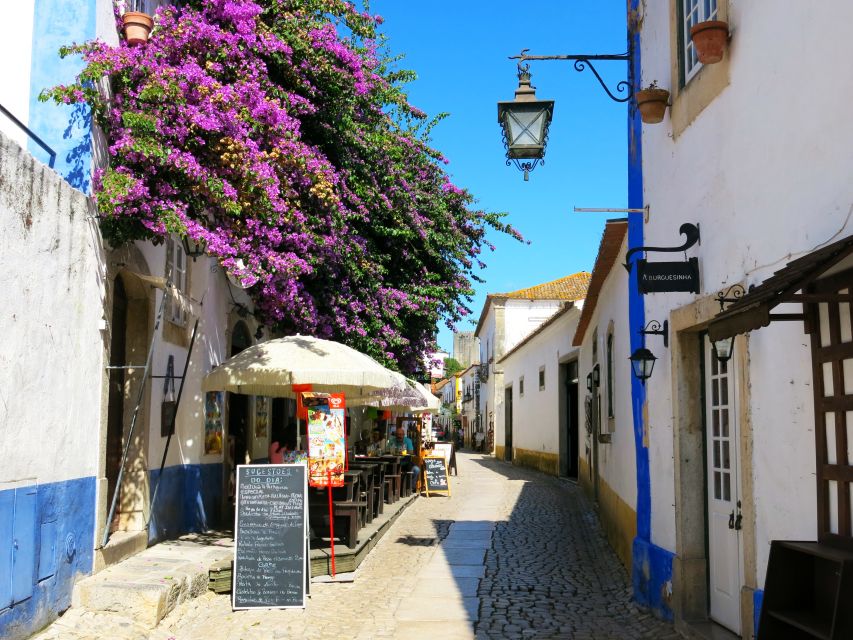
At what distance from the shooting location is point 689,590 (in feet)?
21.9

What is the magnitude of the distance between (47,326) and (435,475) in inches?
508

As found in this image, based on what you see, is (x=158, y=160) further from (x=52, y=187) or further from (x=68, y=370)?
(x=68, y=370)

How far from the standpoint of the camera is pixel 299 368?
900 centimetres

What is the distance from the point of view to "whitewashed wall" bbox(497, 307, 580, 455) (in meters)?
22.4

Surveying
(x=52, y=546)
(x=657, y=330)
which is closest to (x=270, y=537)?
(x=52, y=546)

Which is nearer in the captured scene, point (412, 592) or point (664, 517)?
point (664, 517)

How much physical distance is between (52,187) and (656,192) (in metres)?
5.18

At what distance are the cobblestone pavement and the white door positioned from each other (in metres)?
0.67

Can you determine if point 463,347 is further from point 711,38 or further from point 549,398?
point 711,38

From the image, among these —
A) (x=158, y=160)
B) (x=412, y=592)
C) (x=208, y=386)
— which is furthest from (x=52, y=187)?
(x=412, y=592)

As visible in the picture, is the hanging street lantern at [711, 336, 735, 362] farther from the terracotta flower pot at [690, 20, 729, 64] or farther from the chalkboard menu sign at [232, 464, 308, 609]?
the chalkboard menu sign at [232, 464, 308, 609]

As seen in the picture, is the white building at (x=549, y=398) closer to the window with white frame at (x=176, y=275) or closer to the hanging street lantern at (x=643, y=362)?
the window with white frame at (x=176, y=275)

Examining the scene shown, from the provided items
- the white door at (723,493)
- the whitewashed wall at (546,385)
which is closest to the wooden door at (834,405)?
the white door at (723,493)

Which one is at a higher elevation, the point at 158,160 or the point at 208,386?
the point at 158,160
